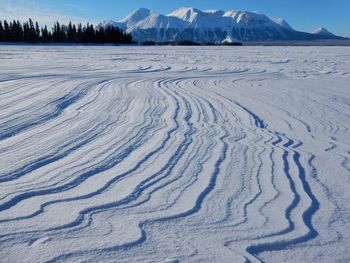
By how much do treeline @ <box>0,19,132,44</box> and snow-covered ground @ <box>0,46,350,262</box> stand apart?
1924 inches

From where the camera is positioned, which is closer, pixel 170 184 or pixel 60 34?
pixel 170 184

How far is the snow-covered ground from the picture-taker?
74.1 inches

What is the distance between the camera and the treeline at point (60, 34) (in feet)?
160

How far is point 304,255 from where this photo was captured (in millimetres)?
1856

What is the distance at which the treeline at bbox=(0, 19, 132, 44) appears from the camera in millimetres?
48656

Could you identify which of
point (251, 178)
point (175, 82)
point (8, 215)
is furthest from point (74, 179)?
point (175, 82)

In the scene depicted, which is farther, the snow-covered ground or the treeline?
the treeline

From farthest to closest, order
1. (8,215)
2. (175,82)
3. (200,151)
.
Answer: (175,82) → (200,151) → (8,215)

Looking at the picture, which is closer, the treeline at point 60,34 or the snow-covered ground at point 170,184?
the snow-covered ground at point 170,184

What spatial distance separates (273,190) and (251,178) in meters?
0.24

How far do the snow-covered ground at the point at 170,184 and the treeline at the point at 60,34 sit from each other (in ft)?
160

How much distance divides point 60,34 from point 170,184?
177ft

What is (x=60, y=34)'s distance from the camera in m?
51.4

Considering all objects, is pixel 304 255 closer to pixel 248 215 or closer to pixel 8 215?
pixel 248 215
